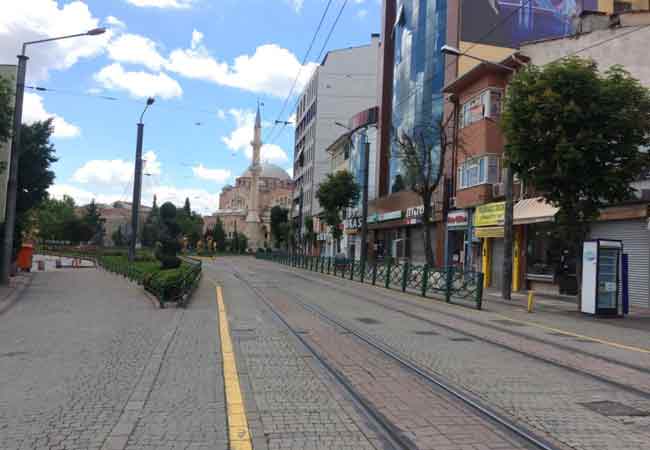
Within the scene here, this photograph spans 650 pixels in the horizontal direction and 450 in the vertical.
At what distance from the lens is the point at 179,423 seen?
5.58 meters

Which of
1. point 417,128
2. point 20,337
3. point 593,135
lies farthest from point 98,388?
point 417,128

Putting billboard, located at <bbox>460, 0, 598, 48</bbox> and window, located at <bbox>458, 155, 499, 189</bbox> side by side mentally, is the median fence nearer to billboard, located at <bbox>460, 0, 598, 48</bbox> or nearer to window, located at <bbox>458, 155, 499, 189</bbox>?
window, located at <bbox>458, 155, 499, 189</bbox>

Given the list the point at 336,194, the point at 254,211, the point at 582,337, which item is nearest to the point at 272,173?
the point at 254,211

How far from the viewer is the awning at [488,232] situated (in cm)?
2822

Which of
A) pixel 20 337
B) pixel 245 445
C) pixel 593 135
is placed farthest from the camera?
pixel 593 135

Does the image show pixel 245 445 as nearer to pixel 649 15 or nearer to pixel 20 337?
pixel 20 337

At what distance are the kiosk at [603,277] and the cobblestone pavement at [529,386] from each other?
224 inches

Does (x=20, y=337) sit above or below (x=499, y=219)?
below

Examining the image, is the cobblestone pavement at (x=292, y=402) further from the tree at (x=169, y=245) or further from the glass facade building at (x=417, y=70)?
the glass facade building at (x=417, y=70)

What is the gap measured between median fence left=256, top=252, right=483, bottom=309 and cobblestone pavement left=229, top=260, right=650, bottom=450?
6002 millimetres

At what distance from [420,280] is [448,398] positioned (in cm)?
Answer: 1660

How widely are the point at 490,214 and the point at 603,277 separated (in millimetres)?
11775

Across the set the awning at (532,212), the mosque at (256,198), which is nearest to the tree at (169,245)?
the awning at (532,212)

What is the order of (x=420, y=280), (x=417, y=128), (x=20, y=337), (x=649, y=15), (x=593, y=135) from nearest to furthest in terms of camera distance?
1. (x=20, y=337)
2. (x=593, y=135)
3. (x=420, y=280)
4. (x=649, y=15)
5. (x=417, y=128)
